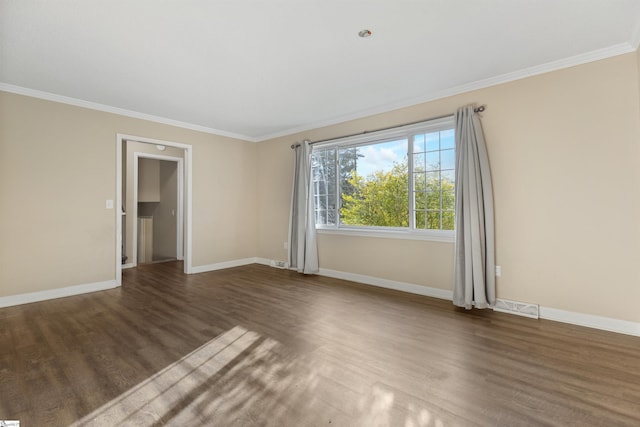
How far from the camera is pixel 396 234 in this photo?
4105 millimetres

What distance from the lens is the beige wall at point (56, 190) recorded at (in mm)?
3436

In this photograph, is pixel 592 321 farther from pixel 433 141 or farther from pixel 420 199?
pixel 433 141

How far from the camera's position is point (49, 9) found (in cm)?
210

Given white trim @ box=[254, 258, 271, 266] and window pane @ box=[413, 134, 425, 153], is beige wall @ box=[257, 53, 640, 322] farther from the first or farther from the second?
white trim @ box=[254, 258, 271, 266]

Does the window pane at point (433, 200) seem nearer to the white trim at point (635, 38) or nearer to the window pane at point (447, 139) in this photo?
the window pane at point (447, 139)

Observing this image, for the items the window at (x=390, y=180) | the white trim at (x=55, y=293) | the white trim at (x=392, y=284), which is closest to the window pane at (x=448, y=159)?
the window at (x=390, y=180)

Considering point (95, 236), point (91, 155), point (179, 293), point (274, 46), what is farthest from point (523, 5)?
point (95, 236)

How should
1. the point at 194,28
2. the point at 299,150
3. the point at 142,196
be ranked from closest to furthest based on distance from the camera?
the point at 194,28
the point at 299,150
the point at 142,196

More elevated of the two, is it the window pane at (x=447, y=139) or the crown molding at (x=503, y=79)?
the crown molding at (x=503, y=79)

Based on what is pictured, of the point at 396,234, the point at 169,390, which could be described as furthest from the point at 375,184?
the point at 169,390

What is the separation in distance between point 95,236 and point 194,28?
3.28 m

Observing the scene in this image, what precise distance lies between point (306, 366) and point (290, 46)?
8.70ft

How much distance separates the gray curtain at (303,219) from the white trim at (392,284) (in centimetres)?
35

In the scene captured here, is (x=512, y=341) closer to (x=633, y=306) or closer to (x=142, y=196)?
(x=633, y=306)
